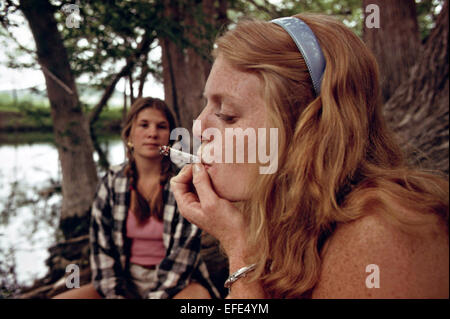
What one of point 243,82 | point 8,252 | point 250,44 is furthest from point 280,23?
point 8,252

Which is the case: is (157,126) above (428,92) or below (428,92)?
below

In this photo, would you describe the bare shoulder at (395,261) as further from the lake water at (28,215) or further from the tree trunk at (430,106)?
the lake water at (28,215)

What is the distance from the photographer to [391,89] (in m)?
3.33

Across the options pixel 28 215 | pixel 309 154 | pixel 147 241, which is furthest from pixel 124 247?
pixel 28 215

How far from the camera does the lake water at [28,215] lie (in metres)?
3.91

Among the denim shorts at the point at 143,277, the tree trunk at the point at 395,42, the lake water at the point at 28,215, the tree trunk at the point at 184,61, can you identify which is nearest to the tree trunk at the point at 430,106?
the tree trunk at the point at 395,42

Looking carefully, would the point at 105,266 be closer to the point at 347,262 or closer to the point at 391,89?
the point at 347,262

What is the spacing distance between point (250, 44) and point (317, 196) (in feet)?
1.76

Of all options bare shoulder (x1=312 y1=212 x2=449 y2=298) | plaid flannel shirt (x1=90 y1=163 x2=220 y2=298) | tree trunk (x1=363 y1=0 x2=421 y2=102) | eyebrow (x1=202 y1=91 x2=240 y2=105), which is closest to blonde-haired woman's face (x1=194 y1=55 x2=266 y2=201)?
eyebrow (x1=202 y1=91 x2=240 y2=105)

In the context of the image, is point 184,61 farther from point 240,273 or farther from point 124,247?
point 240,273

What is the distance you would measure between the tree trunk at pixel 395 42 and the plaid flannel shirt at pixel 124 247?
86.8 inches

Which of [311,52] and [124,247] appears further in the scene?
[124,247]

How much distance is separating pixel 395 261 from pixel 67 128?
404 centimetres

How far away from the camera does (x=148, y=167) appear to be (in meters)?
2.79
